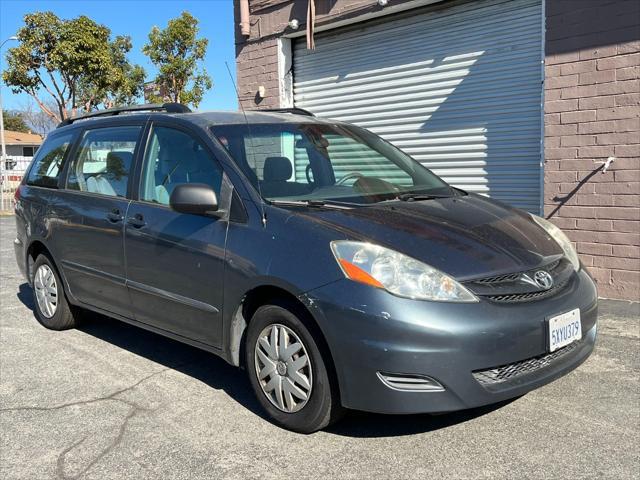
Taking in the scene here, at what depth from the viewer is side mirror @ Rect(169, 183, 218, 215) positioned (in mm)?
3424

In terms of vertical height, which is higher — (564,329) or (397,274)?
(397,274)

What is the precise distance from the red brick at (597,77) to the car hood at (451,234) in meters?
2.79

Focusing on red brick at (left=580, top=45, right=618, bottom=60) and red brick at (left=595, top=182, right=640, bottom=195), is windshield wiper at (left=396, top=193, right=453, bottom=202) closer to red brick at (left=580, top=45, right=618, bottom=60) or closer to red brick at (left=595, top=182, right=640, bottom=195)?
red brick at (left=595, top=182, right=640, bottom=195)

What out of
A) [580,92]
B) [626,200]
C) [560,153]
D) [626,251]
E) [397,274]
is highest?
[580,92]

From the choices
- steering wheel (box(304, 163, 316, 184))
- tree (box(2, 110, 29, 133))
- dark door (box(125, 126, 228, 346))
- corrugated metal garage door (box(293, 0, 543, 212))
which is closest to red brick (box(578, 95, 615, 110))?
corrugated metal garage door (box(293, 0, 543, 212))

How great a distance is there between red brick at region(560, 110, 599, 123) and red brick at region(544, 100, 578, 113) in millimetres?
48

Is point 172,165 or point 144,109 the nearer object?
point 172,165

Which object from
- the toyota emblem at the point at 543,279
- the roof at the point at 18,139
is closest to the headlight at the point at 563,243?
the toyota emblem at the point at 543,279

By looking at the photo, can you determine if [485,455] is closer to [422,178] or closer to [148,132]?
[422,178]

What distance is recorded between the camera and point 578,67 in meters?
5.95

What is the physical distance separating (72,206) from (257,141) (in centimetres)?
174

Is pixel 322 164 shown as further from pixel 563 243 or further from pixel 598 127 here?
pixel 598 127

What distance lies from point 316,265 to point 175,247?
1.11 metres

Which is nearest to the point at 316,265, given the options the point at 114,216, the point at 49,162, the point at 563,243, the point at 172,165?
the point at 172,165
